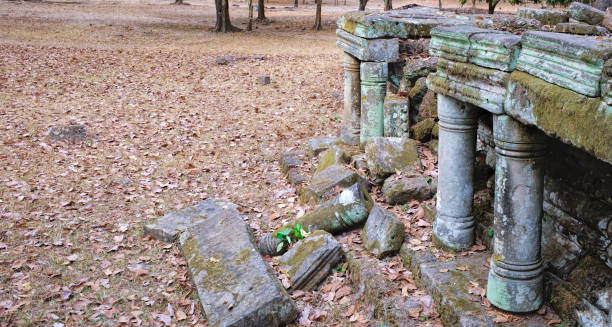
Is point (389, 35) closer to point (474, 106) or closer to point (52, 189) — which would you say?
point (474, 106)

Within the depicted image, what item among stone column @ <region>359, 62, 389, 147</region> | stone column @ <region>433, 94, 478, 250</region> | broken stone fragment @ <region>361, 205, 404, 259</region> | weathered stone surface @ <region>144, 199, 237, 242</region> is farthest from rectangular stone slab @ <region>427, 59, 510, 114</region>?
weathered stone surface @ <region>144, 199, 237, 242</region>

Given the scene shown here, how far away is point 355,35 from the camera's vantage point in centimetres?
682

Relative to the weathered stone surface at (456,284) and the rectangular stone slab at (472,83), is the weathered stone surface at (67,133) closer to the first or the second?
the weathered stone surface at (456,284)

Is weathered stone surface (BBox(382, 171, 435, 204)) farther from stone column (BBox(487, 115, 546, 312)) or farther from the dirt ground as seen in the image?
stone column (BBox(487, 115, 546, 312))

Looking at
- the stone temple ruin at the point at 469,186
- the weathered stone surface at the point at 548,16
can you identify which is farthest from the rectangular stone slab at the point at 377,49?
the weathered stone surface at the point at 548,16

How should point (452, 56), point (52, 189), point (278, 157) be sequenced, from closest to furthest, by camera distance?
point (452, 56) < point (52, 189) < point (278, 157)

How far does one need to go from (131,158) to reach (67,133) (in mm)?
1662

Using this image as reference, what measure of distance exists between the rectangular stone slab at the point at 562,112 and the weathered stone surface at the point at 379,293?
1759 mm

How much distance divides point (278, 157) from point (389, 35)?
3.19 metres

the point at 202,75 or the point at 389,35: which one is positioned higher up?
the point at 389,35

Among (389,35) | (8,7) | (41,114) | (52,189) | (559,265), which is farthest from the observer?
(8,7)

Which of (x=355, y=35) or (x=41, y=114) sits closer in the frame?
(x=355, y=35)

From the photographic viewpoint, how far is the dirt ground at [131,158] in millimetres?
5184

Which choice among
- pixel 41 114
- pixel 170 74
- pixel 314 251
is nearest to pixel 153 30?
pixel 170 74
